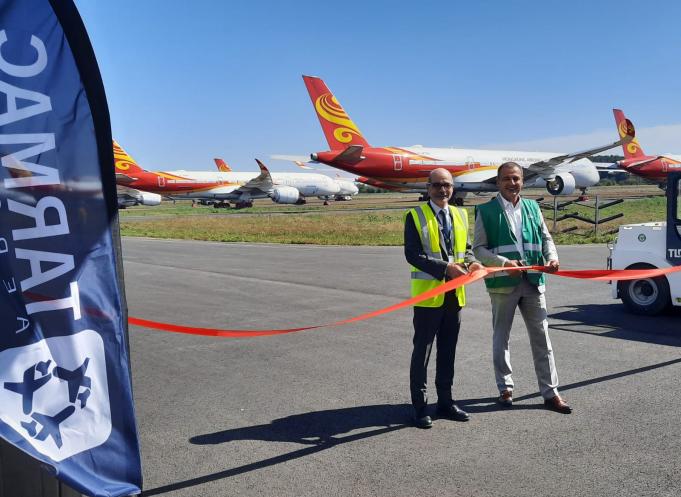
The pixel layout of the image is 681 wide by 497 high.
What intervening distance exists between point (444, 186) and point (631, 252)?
Result: 199 inches

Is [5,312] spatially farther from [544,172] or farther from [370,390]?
[544,172]

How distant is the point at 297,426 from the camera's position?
4.93 m

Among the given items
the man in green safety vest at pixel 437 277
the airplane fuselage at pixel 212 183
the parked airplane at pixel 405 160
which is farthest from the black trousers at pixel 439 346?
the airplane fuselage at pixel 212 183

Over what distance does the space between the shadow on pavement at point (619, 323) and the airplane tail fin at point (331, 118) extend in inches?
1200

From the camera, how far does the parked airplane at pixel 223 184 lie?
5594 cm

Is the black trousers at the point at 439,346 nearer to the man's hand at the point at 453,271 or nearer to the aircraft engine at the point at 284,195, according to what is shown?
the man's hand at the point at 453,271

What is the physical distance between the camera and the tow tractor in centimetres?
823

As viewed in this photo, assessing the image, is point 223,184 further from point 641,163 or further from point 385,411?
point 385,411

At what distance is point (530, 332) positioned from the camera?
17.7ft

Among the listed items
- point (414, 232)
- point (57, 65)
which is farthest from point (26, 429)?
point (414, 232)

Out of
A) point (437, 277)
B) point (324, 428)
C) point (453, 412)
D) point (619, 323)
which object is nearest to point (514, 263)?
point (437, 277)

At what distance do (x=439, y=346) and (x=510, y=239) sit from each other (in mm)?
1103

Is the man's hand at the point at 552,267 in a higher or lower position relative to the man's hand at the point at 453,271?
lower

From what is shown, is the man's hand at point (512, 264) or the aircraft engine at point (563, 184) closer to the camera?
the man's hand at point (512, 264)
